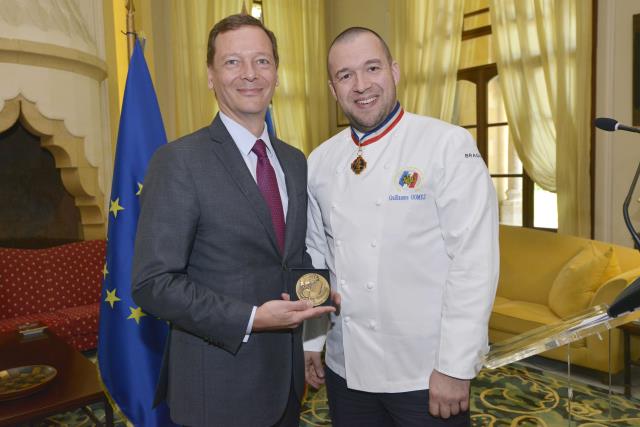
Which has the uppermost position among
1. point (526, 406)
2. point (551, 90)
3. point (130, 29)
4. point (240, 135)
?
point (130, 29)

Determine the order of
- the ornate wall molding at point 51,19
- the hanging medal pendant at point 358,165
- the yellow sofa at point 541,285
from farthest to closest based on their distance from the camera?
the ornate wall molding at point 51,19, the yellow sofa at point 541,285, the hanging medal pendant at point 358,165

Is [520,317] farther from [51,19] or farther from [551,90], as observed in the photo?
[51,19]

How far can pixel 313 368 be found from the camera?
65.8 inches

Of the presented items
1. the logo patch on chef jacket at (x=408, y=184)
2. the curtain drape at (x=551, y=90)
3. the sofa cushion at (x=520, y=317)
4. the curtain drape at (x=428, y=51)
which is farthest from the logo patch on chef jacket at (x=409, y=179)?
the curtain drape at (x=428, y=51)

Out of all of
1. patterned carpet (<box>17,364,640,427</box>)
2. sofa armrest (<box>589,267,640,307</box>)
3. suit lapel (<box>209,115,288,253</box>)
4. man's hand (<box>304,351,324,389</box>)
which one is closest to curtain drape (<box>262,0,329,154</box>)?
patterned carpet (<box>17,364,640,427</box>)

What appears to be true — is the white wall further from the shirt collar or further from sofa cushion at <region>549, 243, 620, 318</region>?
the shirt collar

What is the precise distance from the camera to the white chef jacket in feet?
4.14

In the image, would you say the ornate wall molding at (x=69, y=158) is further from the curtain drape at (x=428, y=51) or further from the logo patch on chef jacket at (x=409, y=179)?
the logo patch on chef jacket at (x=409, y=179)

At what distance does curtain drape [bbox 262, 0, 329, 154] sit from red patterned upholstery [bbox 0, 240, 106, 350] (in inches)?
106

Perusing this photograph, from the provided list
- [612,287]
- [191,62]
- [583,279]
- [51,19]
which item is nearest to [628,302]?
[612,287]

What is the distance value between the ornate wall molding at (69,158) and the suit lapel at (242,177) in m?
3.80

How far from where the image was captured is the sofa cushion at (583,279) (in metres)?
3.43

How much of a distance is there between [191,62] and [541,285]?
3.93m

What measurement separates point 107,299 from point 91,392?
0.41 meters
